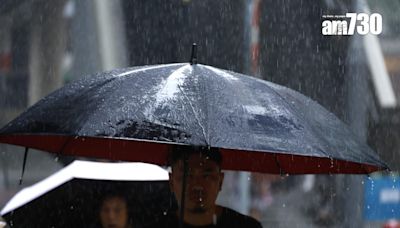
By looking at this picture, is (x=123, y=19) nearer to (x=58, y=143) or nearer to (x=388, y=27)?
(x=388, y=27)

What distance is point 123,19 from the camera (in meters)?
7.97

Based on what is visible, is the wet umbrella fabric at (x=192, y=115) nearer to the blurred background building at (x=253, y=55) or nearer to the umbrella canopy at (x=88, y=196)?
the umbrella canopy at (x=88, y=196)

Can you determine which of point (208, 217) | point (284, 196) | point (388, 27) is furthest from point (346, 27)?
point (208, 217)

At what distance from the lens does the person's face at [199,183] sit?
3.98 meters

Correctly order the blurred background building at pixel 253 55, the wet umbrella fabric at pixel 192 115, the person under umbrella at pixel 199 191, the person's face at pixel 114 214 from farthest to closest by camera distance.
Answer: the blurred background building at pixel 253 55 < the person's face at pixel 114 214 < the person under umbrella at pixel 199 191 < the wet umbrella fabric at pixel 192 115

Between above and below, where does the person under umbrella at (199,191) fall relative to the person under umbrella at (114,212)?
above

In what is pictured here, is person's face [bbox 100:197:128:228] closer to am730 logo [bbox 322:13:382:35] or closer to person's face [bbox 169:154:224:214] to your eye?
person's face [bbox 169:154:224:214]

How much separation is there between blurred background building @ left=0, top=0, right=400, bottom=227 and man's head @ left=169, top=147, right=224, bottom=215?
3765mm

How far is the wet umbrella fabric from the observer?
364 centimetres

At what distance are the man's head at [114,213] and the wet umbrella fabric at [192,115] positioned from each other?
121 centimetres

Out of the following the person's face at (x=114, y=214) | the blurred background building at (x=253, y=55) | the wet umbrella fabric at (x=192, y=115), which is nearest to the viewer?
the wet umbrella fabric at (x=192, y=115)

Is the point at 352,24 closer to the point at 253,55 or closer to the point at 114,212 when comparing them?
the point at 253,55

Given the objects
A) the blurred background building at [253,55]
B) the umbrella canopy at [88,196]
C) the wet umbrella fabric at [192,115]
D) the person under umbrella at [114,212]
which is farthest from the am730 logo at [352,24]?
the wet umbrella fabric at [192,115]

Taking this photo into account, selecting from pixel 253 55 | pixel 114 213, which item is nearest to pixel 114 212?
pixel 114 213
